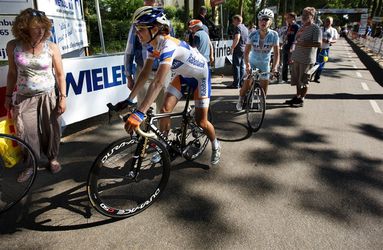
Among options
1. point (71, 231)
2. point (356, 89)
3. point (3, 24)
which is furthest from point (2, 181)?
point (356, 89)

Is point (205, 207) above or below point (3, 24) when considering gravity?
below

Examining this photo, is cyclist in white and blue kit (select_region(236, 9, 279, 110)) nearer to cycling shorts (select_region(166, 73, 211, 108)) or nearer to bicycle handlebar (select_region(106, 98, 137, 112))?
cycling shorts (select_region(166, 73, 211, 108))

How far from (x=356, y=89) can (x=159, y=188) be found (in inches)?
324

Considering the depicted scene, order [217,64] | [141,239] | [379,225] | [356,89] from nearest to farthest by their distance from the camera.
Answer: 1. [141,239]
2. [379,225]
3. [356,89]
4. [217,64]

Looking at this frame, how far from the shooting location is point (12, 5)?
4.95 m

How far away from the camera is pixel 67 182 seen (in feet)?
12.3

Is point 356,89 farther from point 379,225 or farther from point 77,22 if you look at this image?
point 77,22

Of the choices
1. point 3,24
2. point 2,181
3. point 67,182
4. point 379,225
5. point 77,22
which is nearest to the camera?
point 379,225

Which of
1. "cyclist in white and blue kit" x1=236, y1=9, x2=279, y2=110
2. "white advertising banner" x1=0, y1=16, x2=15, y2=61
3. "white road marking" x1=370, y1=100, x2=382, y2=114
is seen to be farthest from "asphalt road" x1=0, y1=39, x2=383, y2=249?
"white advertising banner" x1=0, y1=16, x2=15, y2=61

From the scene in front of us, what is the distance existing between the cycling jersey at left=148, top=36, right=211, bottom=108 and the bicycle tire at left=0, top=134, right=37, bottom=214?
169 centimetres

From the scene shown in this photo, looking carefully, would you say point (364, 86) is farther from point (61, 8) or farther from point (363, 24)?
point (363, 24)

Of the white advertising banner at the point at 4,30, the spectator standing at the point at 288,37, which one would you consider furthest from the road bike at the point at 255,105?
the spectator standing at the point at 288,37

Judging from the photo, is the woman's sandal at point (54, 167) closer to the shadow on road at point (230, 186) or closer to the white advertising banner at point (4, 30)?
the shadow on road at point (230, 186)

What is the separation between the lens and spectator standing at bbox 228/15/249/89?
8812 millimetres
